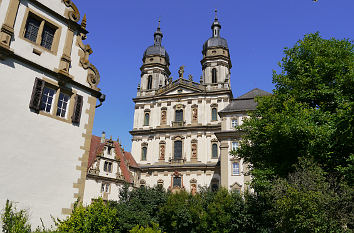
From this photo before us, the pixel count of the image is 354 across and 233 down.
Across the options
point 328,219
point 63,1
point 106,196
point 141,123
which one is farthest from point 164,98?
point 328,219

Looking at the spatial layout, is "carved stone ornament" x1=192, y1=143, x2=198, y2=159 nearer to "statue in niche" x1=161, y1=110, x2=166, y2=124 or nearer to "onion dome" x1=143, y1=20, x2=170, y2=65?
"statue in niche" x1=161, y1=110, x2=166, y2=124

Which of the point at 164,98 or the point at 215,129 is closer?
the point at 215,129

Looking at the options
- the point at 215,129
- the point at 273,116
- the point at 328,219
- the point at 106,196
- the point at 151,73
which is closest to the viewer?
the point at 328,219

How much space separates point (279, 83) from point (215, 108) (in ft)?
84.0

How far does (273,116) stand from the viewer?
1602 cm

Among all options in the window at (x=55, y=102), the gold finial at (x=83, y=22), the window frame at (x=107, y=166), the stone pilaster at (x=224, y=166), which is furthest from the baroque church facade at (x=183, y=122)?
the window at (x=55, y=102)

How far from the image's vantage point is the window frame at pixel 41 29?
41.8 ft

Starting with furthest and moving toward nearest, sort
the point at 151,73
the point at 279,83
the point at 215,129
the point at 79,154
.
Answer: the point at 151,73, the point at 215,129, the point at 279,83, the point at 79,154

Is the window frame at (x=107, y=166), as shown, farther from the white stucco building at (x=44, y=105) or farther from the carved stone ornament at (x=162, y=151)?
the white stucco building at (x=44, y=105)

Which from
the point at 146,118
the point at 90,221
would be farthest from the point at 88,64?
the point at 146,118

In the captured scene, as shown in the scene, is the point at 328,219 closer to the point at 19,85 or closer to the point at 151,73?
the point at 19,85

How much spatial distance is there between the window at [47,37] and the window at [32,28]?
1.17ft

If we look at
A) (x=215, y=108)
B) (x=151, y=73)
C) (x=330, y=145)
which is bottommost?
(x=330, y=145)

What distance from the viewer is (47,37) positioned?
543 inches
